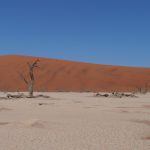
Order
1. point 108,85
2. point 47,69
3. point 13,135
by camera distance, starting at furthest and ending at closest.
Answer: point 47,69 → point 108,85 → point 13,135

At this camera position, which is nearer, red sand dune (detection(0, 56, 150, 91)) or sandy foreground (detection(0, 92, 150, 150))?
sandy foreground (detection(0, 92, 150, 150))

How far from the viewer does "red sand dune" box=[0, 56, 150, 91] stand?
5975 cm

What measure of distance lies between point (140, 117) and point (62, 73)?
5317 centimetres

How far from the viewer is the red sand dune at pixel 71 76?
59.8 metres

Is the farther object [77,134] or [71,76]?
[71,76]

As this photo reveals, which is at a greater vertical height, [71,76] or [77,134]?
[71,76]

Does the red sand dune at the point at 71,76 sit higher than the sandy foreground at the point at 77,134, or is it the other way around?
the red sand dune at the point at 71,76

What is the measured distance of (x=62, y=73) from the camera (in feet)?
229

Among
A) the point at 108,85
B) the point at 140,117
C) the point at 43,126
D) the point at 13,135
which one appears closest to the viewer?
the point at 13,135

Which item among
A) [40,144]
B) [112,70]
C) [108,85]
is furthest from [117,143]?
[112,70]

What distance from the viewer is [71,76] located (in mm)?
67938

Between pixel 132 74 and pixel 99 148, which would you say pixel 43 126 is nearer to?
pixel 99 148

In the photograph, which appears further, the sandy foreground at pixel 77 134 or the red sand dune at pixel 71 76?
the red sand dune at pixel 71 76

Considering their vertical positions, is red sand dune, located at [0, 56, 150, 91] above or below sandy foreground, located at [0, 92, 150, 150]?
above
